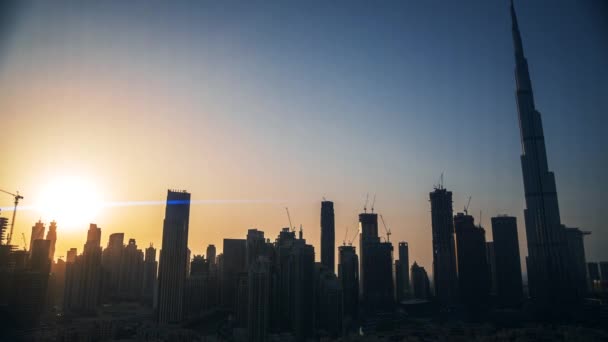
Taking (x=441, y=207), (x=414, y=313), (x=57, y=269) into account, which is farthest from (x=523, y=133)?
(x=57, y=269)

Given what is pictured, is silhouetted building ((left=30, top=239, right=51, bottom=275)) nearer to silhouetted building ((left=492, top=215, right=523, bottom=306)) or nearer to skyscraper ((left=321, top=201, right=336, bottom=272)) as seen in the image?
skyscraper ((left=321, top=201, right=336, bottom=272))

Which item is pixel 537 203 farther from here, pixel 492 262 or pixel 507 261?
pixel 492 262

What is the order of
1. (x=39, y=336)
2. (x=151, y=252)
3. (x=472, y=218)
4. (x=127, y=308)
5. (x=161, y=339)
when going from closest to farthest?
1. (x=39, y=336)
2. (x=161, y=339)
3. (x=127, y=308)
4. (x=472, y=218)
5. (x=151, y=252)

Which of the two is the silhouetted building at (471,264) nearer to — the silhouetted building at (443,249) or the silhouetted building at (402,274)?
the silhouetted building at (443,249)

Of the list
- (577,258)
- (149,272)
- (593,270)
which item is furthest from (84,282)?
(593,270)

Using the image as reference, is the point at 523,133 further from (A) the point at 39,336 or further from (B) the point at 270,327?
(A) the point at 39,336

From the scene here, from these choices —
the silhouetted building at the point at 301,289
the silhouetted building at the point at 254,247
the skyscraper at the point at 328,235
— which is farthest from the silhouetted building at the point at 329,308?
the skyscraper at the point at 328,235
